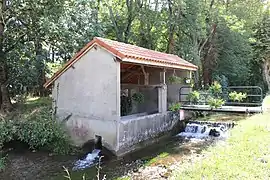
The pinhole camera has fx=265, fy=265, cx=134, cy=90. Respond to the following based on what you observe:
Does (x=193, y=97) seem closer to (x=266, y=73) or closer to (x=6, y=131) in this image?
(x=6, y=131)

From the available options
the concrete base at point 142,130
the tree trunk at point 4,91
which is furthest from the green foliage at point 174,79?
the tree trunk at point 4,91

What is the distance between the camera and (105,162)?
8.12 m

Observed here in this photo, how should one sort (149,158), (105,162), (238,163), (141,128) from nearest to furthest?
1. (238,163)
2. (105,162)
3. (149,158)
4. (141,128)

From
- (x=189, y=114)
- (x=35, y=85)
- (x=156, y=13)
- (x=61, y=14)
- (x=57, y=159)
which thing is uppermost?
(x=156, y=13)

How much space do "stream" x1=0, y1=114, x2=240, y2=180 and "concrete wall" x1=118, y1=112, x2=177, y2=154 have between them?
40 cm

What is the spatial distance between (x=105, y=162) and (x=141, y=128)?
7.52 feet

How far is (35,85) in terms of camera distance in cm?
1380

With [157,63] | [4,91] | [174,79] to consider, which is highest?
[157,63]

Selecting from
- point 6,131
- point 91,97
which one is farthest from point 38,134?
point 91,97

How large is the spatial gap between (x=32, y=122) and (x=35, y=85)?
477 centimetres

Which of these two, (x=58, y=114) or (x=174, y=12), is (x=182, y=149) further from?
(x=174, y=12)

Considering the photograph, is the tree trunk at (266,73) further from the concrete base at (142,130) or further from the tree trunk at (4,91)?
the tree trunk at (4,91)

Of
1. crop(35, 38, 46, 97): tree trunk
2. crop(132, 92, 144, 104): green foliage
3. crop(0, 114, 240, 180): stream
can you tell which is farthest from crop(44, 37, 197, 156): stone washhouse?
crop(35, 38, 46, 97): tree trunk

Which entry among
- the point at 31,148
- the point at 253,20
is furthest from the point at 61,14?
the point at 253,20
